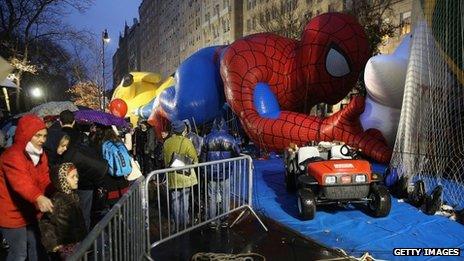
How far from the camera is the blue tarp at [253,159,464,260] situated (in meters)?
5.49

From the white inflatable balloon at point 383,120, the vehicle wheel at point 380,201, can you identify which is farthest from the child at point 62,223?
the white inflatable balloon at point 383,120

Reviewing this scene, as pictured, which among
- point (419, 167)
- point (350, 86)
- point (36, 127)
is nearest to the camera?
point (36, 127)

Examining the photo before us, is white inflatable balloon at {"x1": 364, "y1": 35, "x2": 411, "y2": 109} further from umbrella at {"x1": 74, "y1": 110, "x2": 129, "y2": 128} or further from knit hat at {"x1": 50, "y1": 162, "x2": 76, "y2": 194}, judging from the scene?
knit hat at {"x1": 50, "y1": 162, "x2": 76, "y2": 194}

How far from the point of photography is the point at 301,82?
13.4m

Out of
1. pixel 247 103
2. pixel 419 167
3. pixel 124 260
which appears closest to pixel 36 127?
pixel 124 260

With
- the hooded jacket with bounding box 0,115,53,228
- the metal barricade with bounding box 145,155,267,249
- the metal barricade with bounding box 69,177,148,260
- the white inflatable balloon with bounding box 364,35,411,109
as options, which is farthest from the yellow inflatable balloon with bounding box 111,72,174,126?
the hooded jacket with bounding box 0,115,53,228

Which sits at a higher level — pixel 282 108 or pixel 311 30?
pixel 311 30

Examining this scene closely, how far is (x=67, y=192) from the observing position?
153 inches

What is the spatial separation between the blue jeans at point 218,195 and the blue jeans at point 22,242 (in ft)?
9.29

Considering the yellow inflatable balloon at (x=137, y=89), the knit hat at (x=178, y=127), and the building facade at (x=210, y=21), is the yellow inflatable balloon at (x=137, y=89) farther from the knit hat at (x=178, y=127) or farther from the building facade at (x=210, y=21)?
the knit hat at (x=178, y=127)

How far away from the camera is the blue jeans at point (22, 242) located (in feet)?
12.9

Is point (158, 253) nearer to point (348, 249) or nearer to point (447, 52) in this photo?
point (348, 249)

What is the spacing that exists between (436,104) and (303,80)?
5500 millimetres

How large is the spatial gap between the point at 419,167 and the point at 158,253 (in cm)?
548
